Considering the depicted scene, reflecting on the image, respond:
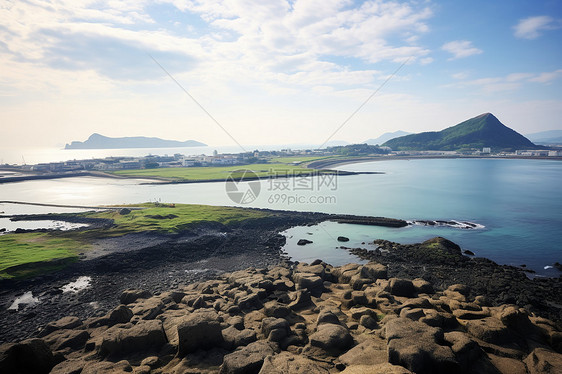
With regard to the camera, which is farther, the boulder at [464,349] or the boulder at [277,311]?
the boulder at [277,311]

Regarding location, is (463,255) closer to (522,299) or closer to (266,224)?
(522,299)

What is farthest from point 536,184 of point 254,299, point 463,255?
point 254,299

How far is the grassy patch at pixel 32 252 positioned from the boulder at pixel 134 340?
13.9 metres

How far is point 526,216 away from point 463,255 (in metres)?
21.9

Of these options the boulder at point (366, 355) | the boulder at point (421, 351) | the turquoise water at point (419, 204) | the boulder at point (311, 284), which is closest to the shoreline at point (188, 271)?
the turquoise water at point (419, 204)

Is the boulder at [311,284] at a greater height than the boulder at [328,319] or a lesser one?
lesser

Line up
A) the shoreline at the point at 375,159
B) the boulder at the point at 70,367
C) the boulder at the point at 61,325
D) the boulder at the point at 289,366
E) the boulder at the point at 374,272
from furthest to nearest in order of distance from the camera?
the shoreline at the point at 375,159 → the boulder at the point at 374,272 → the boulder at the point at 61,325 → the boulder at the point at 70,367 → the boulder at the point at 289,366

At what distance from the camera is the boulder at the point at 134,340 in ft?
32.3

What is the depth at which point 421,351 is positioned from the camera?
7707mm

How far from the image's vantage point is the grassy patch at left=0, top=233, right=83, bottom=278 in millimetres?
19609

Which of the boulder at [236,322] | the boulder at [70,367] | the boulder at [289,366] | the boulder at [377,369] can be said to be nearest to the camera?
the boulder at [377,369]

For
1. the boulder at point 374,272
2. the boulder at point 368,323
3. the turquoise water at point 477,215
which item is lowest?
the turquoise water at point 477,215

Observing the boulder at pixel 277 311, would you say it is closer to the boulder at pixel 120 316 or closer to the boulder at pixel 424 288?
the boulder at pixel 120 316

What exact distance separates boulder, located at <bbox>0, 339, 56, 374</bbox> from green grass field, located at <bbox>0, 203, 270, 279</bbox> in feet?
42.3
